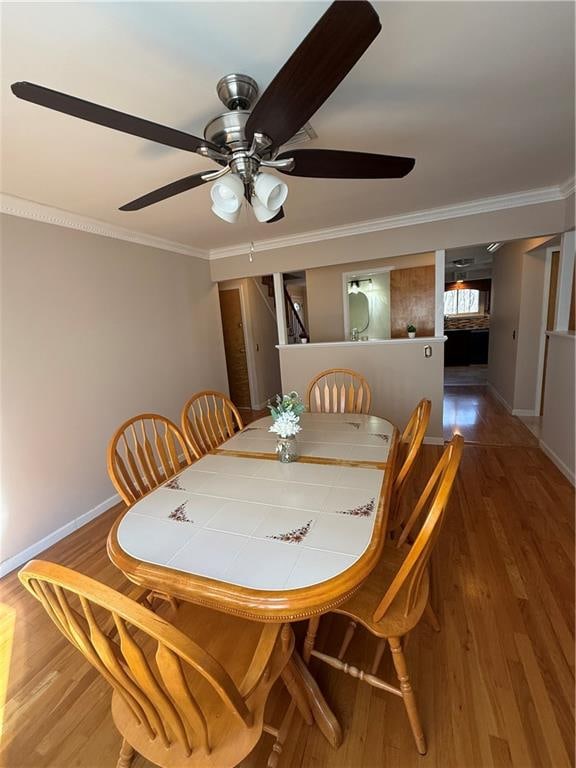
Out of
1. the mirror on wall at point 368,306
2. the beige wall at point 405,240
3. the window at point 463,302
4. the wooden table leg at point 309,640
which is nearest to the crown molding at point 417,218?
the beige wall at point 405,240

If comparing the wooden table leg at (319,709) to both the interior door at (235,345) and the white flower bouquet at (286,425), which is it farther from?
the interior door at (235,345)

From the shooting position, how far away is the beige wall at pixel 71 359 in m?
2.12

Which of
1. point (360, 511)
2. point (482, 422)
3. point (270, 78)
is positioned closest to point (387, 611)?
point (360, 511)

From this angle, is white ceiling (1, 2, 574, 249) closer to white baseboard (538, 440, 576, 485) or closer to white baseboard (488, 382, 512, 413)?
white baseboard (538, 440, 576, 485)

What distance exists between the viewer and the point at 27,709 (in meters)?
1.32

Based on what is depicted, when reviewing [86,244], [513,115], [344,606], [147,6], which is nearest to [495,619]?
[344,606]

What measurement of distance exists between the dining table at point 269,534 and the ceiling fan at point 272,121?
3.65ft

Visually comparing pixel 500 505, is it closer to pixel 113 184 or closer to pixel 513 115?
pixel 513 115

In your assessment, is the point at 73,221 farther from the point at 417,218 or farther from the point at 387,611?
the point at 387,611

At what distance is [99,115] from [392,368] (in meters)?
3.06

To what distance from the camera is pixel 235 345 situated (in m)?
5.23

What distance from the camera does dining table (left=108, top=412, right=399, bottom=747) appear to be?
2.98 ft

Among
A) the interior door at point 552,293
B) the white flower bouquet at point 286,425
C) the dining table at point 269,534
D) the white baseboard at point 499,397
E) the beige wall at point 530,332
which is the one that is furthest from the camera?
the white baseboard at point 499,397

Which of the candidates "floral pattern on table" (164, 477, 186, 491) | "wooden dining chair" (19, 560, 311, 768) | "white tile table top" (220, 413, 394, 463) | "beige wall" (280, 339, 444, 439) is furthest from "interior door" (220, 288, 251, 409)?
"wooden dining chair" (19, 560, 311, 768)
